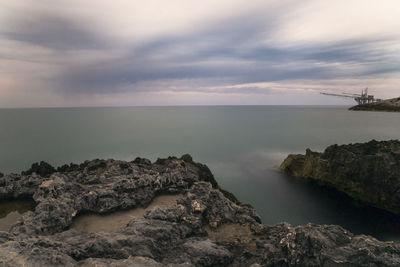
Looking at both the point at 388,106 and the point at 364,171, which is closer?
the point at 364,171

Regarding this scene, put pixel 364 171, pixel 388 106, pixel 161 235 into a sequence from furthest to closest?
pixel 388 106 → pixel 364 171 → pixel 161 235

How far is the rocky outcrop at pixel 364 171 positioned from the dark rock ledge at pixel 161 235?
16.9 m

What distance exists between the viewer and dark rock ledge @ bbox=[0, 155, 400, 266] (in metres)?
8.80

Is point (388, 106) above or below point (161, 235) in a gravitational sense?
above

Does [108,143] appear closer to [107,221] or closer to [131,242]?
[107,221]

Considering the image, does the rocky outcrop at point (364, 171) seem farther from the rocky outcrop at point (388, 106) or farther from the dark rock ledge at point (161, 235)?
the rocky outcrop at point (388, 106)

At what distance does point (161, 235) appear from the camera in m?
11.3

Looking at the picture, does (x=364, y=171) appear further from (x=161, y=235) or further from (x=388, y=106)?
(x=388, y=106)

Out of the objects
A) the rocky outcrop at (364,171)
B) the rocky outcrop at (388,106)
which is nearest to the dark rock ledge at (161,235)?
the rocky outcrop at (364,171)

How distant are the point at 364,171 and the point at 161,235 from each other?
2518 centimetres

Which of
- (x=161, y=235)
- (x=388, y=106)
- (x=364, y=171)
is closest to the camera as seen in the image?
(x=161, y=235)

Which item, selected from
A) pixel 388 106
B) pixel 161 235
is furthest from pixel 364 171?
pixel 388 106

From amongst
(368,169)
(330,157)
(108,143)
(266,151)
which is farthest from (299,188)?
(108,143)

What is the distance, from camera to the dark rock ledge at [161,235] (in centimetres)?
880
